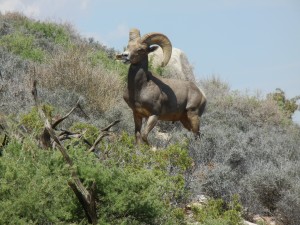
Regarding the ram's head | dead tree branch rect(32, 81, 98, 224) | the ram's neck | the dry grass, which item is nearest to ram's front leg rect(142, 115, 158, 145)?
the ram's neck

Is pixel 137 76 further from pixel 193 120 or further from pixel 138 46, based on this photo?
pixel 193 120

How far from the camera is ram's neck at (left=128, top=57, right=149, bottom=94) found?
1172 cm

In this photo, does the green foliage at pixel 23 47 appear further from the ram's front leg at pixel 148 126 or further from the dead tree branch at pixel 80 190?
the dead tree branch at pixel 80 190

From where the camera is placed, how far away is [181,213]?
612 centimetres

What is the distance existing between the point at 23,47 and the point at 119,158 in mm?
15334

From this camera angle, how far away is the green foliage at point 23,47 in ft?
69.1

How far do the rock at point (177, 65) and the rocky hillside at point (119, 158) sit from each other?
0.22m

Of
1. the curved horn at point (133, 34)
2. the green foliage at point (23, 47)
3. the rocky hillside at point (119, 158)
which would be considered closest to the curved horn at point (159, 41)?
the curved horn at point (133, 34)

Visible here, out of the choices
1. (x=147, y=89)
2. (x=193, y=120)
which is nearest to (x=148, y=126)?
(x=147, y=89)

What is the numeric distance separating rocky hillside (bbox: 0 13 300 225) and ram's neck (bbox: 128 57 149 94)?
104 cm

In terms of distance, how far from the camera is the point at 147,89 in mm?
11789

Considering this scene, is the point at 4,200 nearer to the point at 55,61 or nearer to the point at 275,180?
the point at 275,180

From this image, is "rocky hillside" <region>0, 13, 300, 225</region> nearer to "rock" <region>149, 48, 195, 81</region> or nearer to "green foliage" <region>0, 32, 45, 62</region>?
"green foliage" <region>0, 32, 45, 62</region>

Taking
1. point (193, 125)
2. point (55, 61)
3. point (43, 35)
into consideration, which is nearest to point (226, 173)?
point (193, 125)
